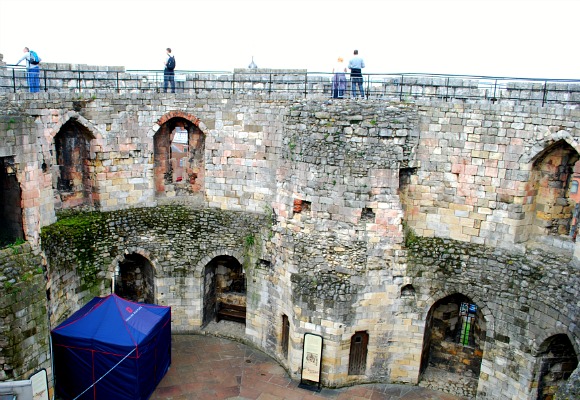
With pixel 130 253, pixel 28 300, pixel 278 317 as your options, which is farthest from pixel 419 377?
pixel 28 300

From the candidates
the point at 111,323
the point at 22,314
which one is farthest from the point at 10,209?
the point at 111,323

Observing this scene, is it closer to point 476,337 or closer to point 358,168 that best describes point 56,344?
point 358,168

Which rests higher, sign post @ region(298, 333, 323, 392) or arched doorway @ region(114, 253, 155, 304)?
arched doorway @ region(114, 253, 155, 304)

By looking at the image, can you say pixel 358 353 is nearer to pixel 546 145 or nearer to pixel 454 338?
pixel 454 338

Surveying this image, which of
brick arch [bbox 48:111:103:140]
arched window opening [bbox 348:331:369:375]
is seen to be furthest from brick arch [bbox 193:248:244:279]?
brick arch [bbox 48:111:103:140]

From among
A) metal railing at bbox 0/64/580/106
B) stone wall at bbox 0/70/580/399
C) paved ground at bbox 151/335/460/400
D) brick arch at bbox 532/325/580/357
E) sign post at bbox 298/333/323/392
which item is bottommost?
paved ground at bbox 151/335/460/400

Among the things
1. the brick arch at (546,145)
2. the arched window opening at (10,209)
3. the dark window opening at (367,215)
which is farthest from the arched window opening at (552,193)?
the arched window opening at (10,209)

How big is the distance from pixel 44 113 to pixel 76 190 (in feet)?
8.72

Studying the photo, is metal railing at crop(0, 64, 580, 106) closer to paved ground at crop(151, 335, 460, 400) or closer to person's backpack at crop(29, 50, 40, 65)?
person's backpack at crop(29, 50, 40, 65)

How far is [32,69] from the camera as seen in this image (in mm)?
14953

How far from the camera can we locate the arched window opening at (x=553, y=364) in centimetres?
1313

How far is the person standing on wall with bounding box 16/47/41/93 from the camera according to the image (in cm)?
1502

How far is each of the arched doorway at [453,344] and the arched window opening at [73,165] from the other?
10.6 meters

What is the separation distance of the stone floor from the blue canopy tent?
4.10ft
